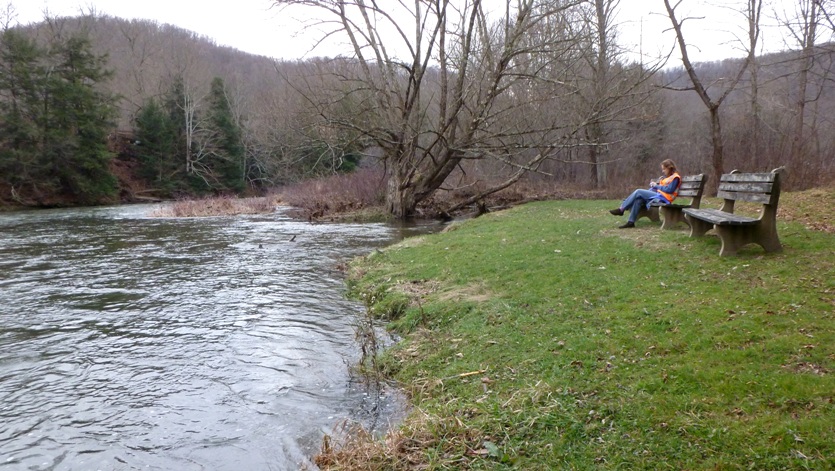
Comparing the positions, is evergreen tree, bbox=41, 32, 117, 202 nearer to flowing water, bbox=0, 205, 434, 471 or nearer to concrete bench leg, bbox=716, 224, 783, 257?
flowing water, bbox=0, 205, 434, 471

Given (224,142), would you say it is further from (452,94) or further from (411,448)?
(411,448)

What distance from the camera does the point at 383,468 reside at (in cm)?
394

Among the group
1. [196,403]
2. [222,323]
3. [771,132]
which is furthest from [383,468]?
[771,132]

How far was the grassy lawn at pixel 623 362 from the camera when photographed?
359 cm

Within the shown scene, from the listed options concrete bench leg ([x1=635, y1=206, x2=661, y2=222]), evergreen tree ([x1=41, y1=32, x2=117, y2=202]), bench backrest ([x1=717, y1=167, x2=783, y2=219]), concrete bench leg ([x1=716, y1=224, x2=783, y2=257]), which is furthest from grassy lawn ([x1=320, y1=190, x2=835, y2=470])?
evergreen tree ([x1=41, y1=32, x2=117, y2=202])

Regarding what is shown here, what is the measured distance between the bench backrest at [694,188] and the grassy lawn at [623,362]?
178cm

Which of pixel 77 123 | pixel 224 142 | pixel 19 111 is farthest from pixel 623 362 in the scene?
pixel 224 142

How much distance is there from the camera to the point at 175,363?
664 centimetres

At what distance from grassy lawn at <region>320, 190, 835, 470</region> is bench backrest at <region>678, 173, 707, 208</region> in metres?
1.78

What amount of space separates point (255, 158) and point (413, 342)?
170 ft

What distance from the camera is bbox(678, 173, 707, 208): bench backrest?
10.4 metres

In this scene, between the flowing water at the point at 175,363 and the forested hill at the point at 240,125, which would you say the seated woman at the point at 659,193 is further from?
the flowing water at the point at 175,363

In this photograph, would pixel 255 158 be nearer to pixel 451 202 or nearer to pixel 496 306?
pixel 451 202

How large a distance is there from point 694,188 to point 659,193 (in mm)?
673
